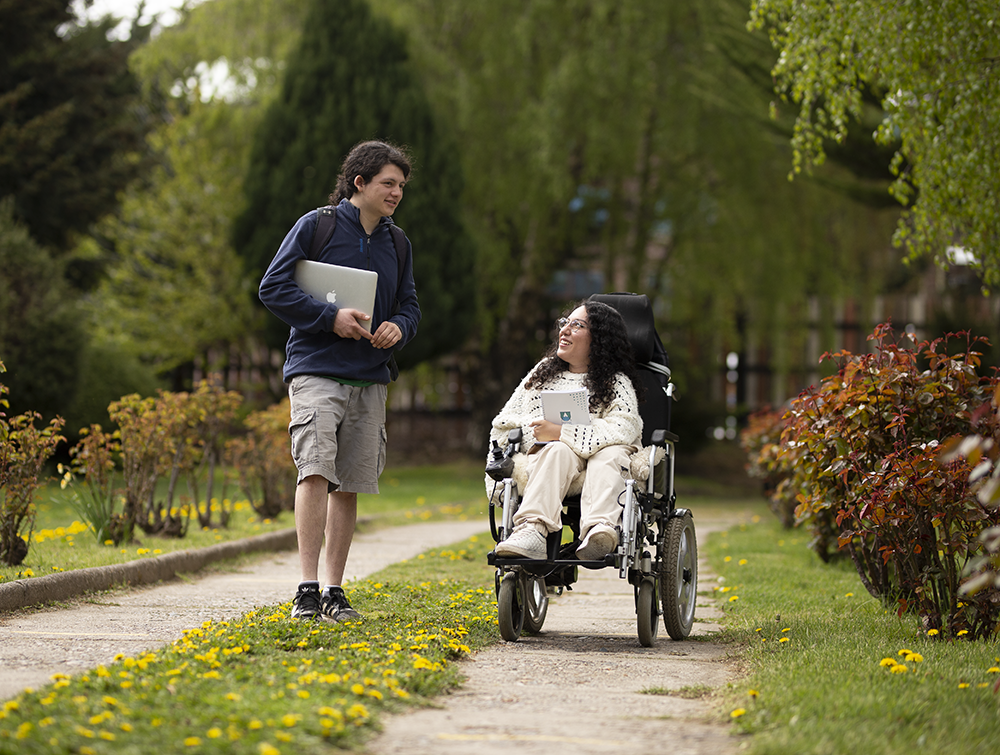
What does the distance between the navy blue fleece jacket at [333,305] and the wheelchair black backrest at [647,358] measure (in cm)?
104

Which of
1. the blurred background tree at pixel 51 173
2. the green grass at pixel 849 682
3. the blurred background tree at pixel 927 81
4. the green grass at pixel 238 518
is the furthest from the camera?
the blurred background tree at pixel 51 173

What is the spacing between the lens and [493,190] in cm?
1989

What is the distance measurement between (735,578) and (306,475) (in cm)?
340

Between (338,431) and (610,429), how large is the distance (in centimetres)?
119

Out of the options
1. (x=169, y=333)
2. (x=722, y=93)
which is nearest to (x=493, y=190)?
(x=722, y=93)

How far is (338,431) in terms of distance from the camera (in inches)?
195

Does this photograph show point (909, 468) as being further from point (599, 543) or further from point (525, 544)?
point (525, 544)

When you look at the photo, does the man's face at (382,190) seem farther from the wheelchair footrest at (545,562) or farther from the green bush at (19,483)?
the green bush at (19,483)

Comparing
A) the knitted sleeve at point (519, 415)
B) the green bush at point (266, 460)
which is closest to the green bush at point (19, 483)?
the knitted sleeve at point (519, 415)

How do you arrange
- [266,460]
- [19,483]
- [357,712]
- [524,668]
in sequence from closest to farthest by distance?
[357,712], [524,668], [19,483], [266,460]

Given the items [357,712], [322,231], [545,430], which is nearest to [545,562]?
[545,430]

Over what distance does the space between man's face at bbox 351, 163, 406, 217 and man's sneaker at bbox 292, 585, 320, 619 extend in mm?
1676

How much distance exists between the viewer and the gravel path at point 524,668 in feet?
9.84

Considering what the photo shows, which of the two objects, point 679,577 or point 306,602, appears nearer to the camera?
point 306,602
